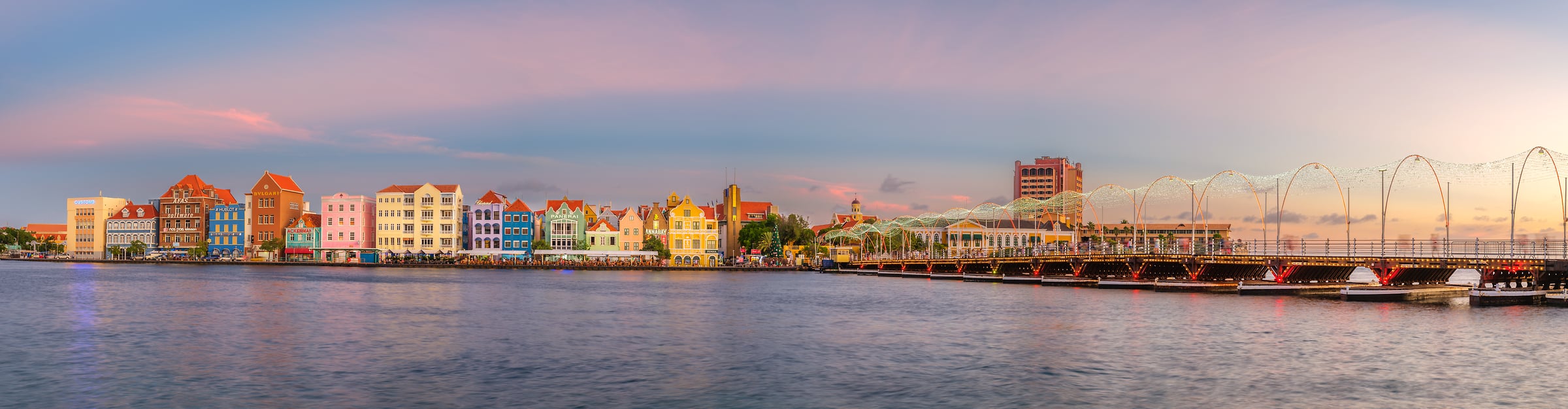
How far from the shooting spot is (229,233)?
193000 millimetres

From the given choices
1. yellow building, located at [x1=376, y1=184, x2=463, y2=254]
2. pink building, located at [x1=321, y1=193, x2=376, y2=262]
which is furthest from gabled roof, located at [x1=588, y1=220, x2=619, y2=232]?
pink building, located at [x1=321, y1=193, x2=376, y2=262]

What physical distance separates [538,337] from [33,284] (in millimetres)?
77815

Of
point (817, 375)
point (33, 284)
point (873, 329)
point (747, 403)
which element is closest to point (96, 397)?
point (747, 403)

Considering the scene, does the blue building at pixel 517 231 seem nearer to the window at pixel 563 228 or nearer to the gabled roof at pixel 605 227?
the window at pixel 563 228

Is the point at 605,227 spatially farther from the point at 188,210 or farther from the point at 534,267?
the point at 188,210

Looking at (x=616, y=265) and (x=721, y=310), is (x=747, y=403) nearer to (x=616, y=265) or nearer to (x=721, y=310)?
(x=721, y=310)

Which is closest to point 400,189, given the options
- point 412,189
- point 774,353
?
point 412,189

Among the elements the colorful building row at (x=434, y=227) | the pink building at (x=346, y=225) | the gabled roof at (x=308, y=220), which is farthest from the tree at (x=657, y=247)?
the gabled roof at (x=308, y=220)

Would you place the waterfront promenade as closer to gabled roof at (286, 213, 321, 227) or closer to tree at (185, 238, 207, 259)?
gabled roof at (286, 213, 321, 227)

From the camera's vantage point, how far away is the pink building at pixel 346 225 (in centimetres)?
18450

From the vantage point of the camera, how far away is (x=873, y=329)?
50844mm

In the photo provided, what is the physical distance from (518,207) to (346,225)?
32596 mm

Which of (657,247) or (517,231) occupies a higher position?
(517,231)

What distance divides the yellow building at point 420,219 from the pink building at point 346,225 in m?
3.33
